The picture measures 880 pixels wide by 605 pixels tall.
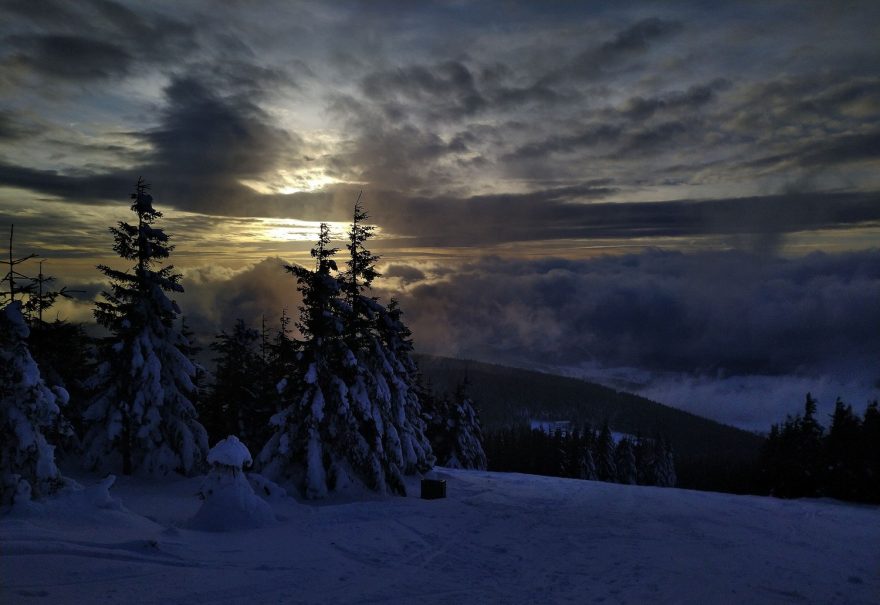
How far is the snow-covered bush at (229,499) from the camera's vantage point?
586 inches

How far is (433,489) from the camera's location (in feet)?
76.8

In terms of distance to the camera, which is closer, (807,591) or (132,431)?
(807,591)

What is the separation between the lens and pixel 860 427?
127ft

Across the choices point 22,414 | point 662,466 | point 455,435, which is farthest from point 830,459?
point 22,414

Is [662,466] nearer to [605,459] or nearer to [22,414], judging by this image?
[605,459]

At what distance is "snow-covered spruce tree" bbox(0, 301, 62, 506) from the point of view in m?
12.8

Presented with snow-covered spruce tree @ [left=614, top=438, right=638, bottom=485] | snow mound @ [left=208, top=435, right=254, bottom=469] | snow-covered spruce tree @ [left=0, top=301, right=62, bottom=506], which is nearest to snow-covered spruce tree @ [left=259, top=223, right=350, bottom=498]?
snow mound @ [left=208, top=435, right=254, bottom=469]

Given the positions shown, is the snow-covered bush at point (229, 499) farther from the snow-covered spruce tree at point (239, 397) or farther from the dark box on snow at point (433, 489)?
the snow-covered spruce tree at point (239, 397)

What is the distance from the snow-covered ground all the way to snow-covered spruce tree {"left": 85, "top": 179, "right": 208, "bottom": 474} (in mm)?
2783

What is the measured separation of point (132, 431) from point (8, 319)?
12.1m

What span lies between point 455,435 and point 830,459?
A: 29016 mm

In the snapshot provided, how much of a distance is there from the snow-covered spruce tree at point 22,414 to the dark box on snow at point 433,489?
14.2m

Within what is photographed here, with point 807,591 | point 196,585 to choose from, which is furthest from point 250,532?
point 807,591

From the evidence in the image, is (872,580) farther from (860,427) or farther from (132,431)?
(860,427)
